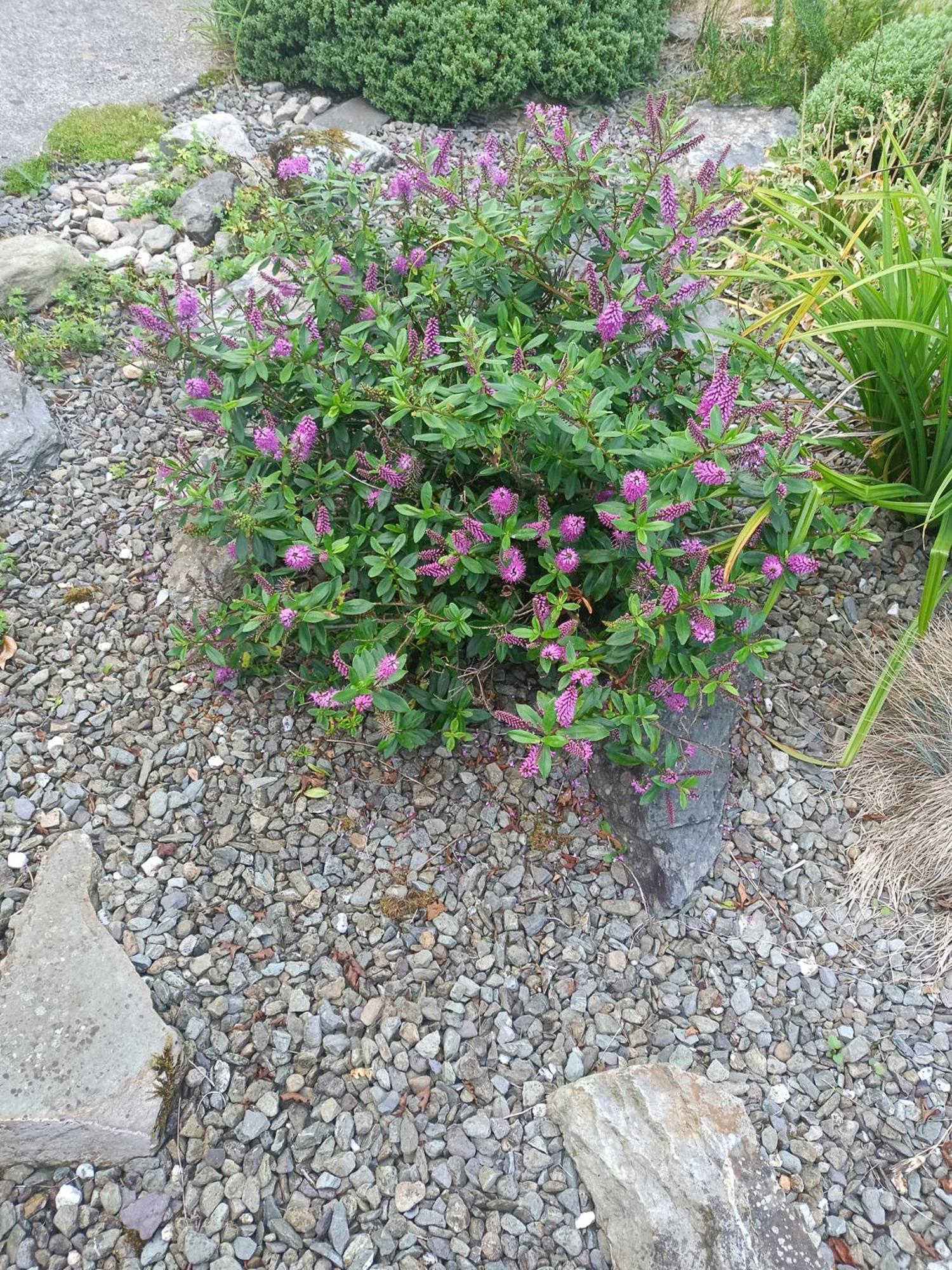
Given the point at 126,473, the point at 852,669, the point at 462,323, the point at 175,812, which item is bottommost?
the point at 175,812

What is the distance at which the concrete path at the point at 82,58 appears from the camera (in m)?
5.60

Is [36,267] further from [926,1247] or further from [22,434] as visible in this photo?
[926,1247]

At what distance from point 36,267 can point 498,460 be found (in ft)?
10.1

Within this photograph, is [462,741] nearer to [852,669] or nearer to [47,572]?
[852,669]

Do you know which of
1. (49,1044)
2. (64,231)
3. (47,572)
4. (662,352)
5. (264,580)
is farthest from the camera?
(64,231)

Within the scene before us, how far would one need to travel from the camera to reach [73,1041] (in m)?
2.21

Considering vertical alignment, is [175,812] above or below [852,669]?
below

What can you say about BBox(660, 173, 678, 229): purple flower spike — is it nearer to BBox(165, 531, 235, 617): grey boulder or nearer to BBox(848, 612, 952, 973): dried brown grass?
BBox(848, 612, 952, 973): dried brown grass

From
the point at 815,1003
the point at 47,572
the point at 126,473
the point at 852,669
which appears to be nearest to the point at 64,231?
the point at 126,473

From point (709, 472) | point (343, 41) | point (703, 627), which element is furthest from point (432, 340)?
point (343, 41)

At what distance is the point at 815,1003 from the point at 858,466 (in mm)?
2005

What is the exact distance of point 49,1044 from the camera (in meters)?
2.20

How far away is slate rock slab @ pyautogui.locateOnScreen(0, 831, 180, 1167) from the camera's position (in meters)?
2.10

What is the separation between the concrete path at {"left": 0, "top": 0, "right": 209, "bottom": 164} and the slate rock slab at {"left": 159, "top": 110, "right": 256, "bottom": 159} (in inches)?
31.5
